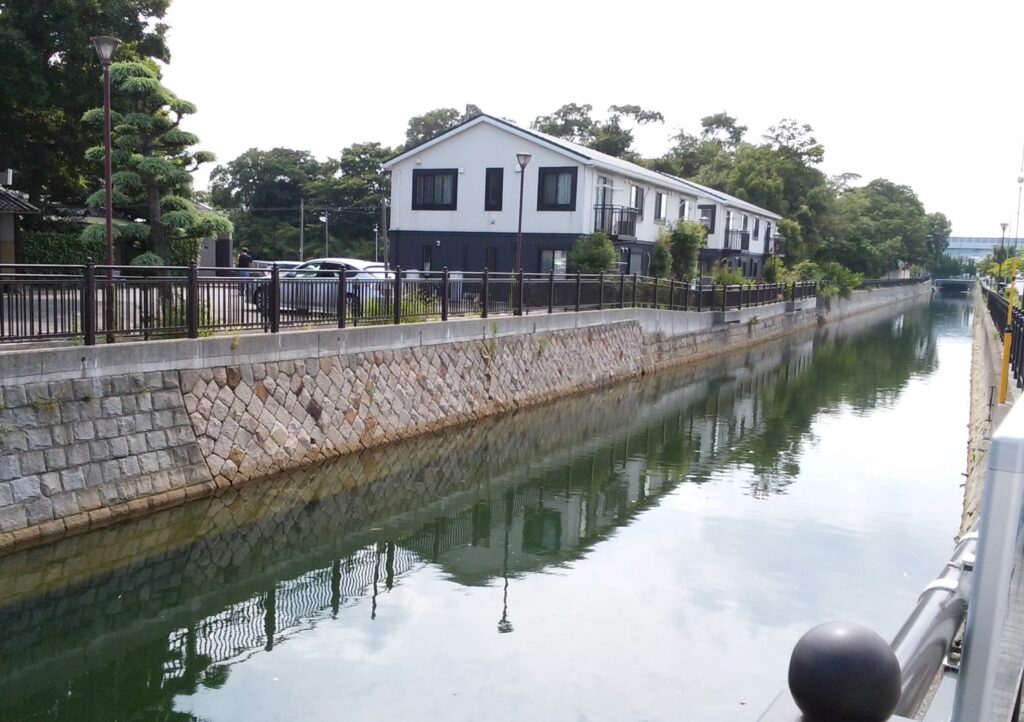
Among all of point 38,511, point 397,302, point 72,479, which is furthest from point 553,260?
point 38,511

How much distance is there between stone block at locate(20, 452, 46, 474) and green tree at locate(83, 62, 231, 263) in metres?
9.38

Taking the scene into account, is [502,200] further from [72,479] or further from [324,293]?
[72,479]

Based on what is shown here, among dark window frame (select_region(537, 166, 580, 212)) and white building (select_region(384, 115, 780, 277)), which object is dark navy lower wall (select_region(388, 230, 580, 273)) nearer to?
white building (select_region(384, 115, 780, 277))

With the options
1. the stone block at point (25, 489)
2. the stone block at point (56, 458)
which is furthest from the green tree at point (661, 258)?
the stone block at point (25, 489)

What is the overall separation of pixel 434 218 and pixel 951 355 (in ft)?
81.3

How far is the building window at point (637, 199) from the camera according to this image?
35.5 meters

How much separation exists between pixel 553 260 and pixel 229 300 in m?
20.6

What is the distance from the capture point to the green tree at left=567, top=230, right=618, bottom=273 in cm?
3012

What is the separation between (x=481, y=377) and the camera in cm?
1878

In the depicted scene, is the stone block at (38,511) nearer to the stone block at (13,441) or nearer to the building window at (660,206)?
the stone block at (13,441)

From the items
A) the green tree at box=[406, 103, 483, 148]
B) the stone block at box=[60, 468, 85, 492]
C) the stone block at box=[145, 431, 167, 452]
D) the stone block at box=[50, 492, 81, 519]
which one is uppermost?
the green tree at box=[406, 103, 483, 148]

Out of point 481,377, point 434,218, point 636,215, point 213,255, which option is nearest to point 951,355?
point 636,215

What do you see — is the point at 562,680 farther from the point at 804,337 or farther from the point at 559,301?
the point at 804,337

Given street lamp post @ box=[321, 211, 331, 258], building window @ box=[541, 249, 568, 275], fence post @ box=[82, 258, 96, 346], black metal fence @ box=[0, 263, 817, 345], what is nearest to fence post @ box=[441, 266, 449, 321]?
black metal fence @ box=[0, 263, 817, 345]
